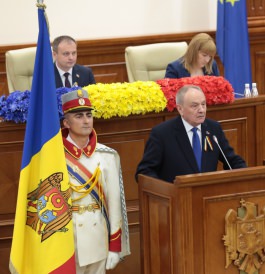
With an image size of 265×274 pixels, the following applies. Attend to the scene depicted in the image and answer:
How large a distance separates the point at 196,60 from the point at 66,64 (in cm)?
102

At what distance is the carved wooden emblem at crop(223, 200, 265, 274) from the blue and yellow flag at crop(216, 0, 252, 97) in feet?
11.1

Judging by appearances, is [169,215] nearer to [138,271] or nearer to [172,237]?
[172,237]

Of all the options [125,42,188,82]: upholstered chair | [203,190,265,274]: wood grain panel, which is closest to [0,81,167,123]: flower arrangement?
[203,190,265,274]: wood grain panel

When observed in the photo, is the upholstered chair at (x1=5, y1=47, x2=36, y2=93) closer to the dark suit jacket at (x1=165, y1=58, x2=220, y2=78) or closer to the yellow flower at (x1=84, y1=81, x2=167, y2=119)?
the dark suit jacket at (x1=165, y1=58, x2=220, y2=78)

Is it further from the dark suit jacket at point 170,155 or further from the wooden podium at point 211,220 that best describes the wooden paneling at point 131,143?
the wooden podium at point 211,220

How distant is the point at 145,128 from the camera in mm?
5832

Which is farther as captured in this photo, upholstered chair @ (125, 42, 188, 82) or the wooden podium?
upholstered chair @ (125, 42, 188, 82)

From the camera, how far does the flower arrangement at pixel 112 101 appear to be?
5.52 metres

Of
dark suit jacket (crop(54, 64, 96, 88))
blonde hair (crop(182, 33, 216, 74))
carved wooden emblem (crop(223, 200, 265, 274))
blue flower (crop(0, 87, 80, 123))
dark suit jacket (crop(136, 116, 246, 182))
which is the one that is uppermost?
blonde hair (crop(182, 33, 216, 74))

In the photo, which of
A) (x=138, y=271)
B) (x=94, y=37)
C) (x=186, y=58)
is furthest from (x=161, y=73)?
(x=138, y=271)

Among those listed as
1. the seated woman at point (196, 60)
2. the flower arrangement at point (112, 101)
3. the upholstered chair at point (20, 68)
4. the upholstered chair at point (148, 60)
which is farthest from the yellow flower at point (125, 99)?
the upholstered chair at point (148, 60)

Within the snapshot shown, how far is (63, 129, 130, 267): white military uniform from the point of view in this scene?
4777mm

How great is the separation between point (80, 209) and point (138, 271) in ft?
3.68

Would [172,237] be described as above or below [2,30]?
below
